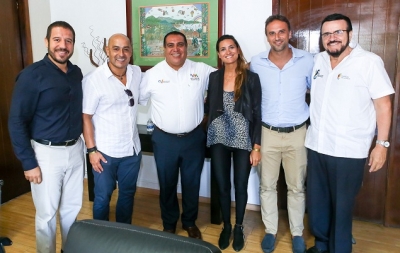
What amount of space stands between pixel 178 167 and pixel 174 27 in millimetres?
1366

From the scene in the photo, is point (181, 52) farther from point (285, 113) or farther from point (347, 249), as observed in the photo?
point (347, 249)

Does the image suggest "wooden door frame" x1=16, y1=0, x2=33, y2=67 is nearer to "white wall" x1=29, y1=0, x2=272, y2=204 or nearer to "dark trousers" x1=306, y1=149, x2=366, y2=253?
"white wall" x1=29, y1=0, x2=272, y2=204

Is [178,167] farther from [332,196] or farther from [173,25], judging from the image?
[173,25]

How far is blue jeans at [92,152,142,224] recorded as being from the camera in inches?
87.8

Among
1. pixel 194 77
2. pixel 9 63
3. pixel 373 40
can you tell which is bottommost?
pixel 194 77

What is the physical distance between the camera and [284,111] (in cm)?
218

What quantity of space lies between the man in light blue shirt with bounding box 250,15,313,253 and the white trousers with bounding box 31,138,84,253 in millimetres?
1237

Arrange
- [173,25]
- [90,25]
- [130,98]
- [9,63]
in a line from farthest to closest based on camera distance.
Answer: [90,25], [9,63], [173,25], [130,98]

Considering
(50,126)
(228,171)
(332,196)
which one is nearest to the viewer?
(50,126)

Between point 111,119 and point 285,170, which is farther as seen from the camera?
point 285,170

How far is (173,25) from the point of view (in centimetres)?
308

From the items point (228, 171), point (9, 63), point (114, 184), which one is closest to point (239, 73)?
point (228, 171)

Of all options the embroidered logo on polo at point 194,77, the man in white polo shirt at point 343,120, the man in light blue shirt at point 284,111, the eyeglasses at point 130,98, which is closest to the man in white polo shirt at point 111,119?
the eyeglasses at point 130,98

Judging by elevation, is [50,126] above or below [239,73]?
below
